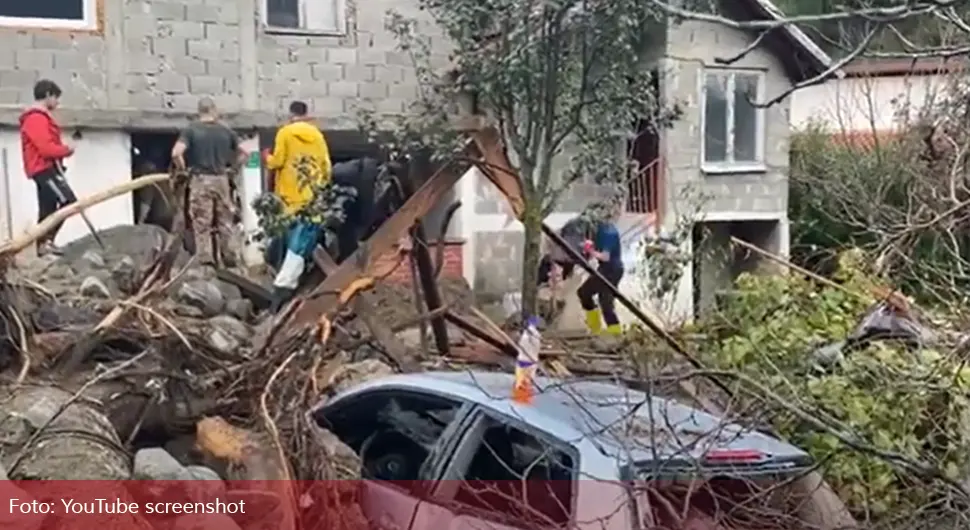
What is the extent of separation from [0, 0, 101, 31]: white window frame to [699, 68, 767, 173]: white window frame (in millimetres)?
7738

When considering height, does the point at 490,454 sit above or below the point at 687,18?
below

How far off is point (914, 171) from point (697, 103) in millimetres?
11205

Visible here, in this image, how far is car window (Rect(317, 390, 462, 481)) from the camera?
219 inches

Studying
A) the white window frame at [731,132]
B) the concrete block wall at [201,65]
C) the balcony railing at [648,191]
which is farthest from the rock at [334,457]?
the white window frame at [731,132]

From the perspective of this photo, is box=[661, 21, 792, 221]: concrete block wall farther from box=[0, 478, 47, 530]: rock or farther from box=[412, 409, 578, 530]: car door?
box=[0, 478, 47, 530]: rock

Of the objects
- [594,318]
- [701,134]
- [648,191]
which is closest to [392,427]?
[594,318]

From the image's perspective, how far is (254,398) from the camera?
6797mm

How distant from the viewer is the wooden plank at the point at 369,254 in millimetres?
8180

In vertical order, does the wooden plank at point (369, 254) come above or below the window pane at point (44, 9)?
below

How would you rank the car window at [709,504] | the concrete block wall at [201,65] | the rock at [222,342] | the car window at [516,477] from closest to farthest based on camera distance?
the car window at [709,504] → the car window at [516,477] → the rock at [222,342] → the concrete block wall at [201,65]

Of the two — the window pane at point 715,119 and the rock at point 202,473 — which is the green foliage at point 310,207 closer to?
the rock at point 202,473

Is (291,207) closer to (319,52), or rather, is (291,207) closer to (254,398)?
(254,398)

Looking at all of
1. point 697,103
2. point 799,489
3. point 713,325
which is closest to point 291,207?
point 713,325

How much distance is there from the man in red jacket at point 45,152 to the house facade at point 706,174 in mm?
5344
